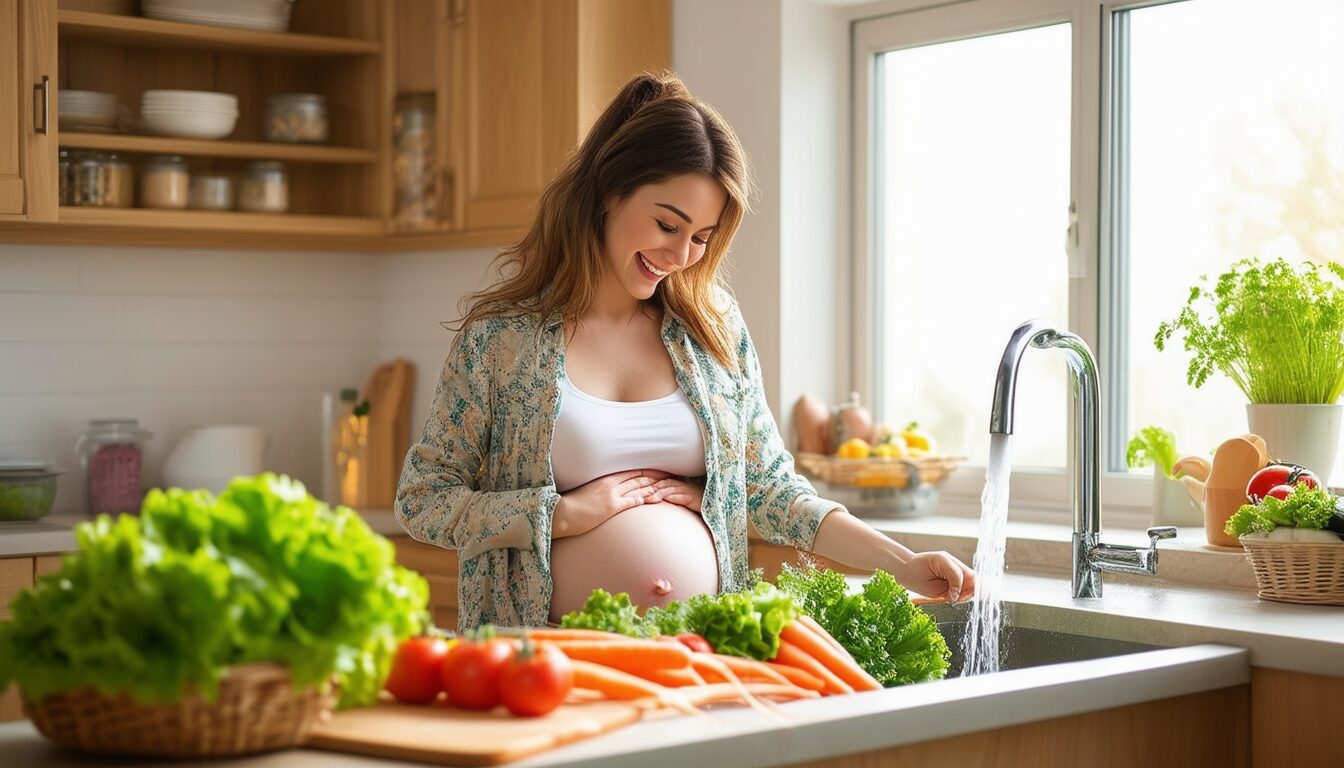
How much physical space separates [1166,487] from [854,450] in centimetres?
64

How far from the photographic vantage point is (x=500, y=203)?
359cm

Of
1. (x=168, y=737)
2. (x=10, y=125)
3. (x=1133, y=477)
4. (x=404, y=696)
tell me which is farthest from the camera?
(x=10, y=125)

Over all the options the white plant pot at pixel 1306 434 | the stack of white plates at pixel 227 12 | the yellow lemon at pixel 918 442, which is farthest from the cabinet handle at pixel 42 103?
the white plant pot at pixel 1306 434

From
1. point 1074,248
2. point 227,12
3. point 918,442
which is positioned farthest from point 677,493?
point 227,12

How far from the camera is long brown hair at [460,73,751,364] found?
2127 mm

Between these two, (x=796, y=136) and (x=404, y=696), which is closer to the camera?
(x=404, y=696)

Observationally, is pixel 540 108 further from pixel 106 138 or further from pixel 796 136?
pixel 106 138

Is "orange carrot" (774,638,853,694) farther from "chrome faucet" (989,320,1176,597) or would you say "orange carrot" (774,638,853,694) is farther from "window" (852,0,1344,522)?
"window" (852,0,1344,522)

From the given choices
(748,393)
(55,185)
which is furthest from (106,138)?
(748,393)

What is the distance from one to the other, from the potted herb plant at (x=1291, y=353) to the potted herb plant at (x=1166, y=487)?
0.71 ft

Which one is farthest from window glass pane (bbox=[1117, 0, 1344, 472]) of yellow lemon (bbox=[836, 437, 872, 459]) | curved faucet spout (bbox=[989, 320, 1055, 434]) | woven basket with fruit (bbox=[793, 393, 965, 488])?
curved faucet spout (bbox=[989, 320, 1055, 434])

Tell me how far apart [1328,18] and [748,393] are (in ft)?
4.35

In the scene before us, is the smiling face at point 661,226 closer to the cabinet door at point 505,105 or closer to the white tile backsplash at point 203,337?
the cabinet door at point 505,105

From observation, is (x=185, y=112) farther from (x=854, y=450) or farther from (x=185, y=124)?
(x=854, y=450)
